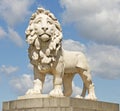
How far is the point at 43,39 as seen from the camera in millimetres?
13820

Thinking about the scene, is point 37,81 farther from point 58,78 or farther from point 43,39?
point 43,39

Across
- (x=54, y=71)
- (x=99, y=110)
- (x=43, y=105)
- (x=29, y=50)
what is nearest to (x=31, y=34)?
(x=29, y=50)

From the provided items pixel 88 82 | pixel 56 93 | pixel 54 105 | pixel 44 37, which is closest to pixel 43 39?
pixel 44 37

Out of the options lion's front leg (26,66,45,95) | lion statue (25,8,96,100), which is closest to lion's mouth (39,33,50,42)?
lion statue (25,8,96,100)

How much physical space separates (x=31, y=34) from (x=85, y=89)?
3.14 metres

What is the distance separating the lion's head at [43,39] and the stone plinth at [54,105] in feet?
4.46

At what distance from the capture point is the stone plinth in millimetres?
13102

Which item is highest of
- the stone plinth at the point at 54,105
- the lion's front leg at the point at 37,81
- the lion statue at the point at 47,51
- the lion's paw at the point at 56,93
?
the lion statue at the point at 47,51

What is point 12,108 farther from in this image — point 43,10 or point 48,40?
point 43,10

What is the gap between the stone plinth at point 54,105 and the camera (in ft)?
43.0

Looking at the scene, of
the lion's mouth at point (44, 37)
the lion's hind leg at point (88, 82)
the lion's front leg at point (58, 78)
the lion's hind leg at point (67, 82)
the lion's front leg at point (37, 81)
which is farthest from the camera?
the lion's hind leg at point (67, 82)

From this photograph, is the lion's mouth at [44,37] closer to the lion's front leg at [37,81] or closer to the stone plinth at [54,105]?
the lion's front leg at [37,81]

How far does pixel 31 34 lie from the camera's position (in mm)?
14047

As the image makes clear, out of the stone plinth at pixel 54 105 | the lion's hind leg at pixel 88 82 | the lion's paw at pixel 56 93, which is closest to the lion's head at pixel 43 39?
the lion's paw at pixel 56 93
